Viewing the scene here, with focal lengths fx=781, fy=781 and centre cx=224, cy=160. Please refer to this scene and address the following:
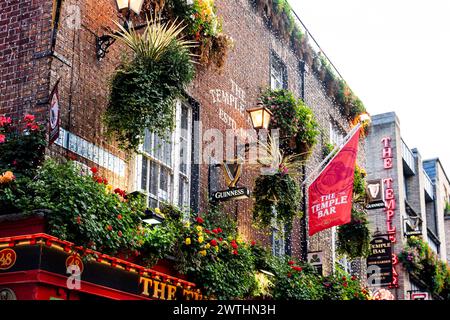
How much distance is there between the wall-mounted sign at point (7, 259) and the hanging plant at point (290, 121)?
817cm

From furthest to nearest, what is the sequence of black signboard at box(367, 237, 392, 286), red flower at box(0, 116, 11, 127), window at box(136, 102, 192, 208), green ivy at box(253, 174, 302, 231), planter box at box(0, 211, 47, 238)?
1. black signboard at box(367, 237, 392, 286)
2. green ivy at box(253, 174, 302, 231)
3. window at box(136, 102, 192, 208)
4. red flower at box(0, 116, 11, 127)
5. planter box at box(0, 211, 47, 238)

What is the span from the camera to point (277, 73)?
18.6m

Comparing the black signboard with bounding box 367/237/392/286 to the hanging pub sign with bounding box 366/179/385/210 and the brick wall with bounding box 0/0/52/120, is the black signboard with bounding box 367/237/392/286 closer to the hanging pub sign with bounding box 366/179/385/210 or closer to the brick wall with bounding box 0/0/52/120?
the hanging pub sign with bounding box 366/179/385/210

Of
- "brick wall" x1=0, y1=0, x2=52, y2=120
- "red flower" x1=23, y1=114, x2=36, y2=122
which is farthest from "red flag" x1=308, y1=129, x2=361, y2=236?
"red flower" x1=23, y1=114, x2=36, y2=122

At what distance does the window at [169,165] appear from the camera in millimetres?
12403

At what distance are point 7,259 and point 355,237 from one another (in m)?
10.9

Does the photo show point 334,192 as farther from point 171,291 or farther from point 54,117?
point 54,117

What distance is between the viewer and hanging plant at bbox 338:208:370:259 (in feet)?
60.3

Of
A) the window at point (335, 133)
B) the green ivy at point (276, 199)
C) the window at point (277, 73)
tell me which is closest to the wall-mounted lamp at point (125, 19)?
the green ivy at point (276, 199)

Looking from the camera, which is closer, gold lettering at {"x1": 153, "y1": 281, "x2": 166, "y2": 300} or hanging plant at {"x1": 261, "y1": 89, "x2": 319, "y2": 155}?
gold lettering at {"x1": 153, "y1": 281, "x2": 166, "y2": 300}

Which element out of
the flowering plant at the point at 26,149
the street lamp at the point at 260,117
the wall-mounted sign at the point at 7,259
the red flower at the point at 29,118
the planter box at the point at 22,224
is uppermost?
the street lamp at the point at 260,117

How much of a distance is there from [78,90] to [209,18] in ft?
11.8

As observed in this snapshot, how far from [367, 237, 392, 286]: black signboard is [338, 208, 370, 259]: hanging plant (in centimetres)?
620

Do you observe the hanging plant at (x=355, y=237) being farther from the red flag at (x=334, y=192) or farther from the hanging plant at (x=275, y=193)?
the hanging plant at (x=275, y=193)
